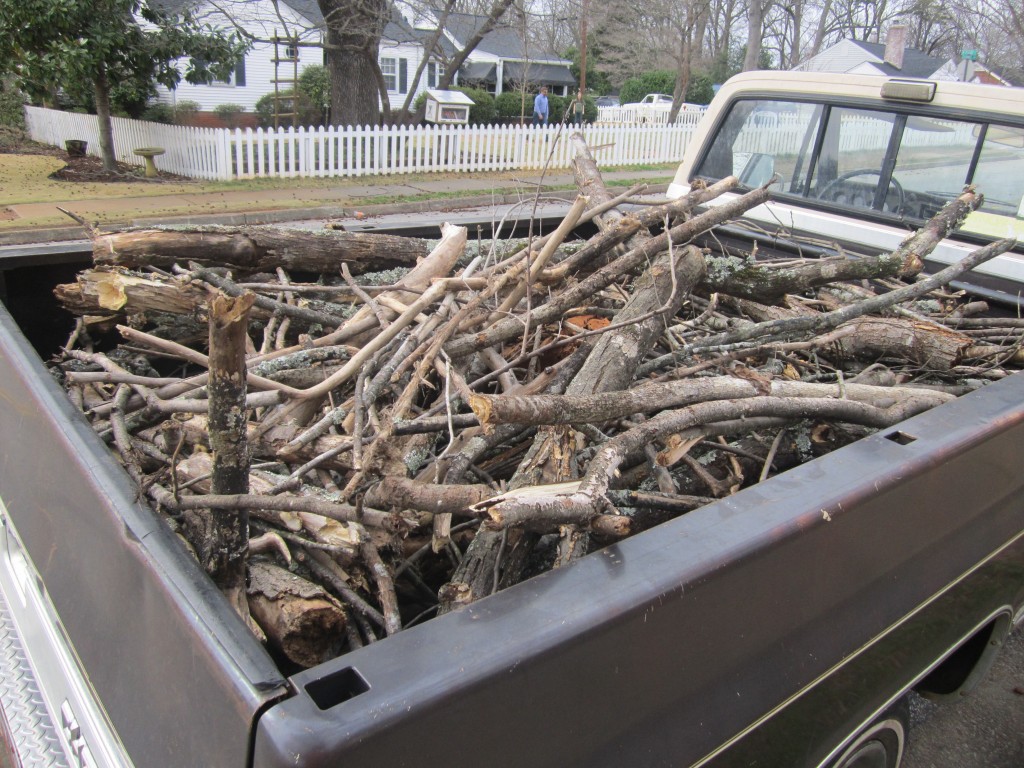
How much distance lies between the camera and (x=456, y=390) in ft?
7.31

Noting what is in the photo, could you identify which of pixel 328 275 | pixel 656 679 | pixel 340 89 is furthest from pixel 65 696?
pixel 340 89

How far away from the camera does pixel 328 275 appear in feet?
11.3

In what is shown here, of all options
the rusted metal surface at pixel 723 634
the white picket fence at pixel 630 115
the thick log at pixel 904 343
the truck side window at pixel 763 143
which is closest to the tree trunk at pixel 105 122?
the truck side window at pixel 763 143

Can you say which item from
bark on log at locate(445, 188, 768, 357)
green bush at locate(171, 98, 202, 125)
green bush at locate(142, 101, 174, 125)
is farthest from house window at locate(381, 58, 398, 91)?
bark on log at locate(445, 188, 768, 357)

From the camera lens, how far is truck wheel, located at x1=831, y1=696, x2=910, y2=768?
2113 mm

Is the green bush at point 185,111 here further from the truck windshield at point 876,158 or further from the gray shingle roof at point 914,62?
the gray shingle roof at point 914,62

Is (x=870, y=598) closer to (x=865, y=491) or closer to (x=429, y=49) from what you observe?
(x=865, y=491)

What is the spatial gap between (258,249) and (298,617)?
1.99 m

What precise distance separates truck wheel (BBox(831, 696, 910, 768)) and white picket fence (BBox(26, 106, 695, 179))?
11.8m

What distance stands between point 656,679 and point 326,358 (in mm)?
1494

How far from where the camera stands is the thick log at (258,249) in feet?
9.50

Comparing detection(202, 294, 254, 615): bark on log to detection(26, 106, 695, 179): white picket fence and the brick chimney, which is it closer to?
detection(26, 106, 695, 179): white picket fence

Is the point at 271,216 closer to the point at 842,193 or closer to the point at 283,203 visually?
the point at 283,203

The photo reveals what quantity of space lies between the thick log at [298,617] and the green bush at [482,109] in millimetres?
27059
